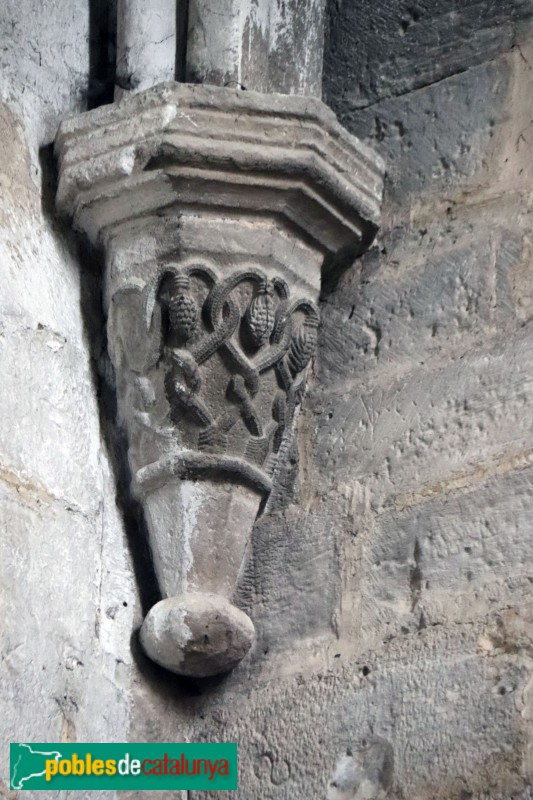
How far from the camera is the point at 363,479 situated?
2.35 m

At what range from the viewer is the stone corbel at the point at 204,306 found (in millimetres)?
2262

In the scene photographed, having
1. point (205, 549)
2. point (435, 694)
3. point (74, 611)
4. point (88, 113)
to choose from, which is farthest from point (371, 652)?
point (88, 113)

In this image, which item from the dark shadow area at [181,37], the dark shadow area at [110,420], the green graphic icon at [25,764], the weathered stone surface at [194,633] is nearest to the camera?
the green graphic icon at [25,764]

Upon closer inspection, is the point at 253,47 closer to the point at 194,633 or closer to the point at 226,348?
the point at 226,348

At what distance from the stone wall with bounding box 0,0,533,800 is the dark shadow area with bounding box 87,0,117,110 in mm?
13

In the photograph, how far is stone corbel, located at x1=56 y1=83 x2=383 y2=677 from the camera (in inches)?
89.0

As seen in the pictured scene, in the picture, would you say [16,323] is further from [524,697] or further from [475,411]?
[524,697]

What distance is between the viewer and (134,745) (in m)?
2.22

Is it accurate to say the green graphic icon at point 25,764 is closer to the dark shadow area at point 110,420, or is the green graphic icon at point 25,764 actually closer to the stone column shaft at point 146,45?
the dark shadow area at point 110,420

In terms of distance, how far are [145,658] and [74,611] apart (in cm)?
15

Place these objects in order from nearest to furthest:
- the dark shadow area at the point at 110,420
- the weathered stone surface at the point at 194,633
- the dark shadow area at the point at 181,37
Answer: the weathered stone surface at the point at 194,633 < the dark shadow area at the point at 110,420 < the dark shadow area at the point at 181,37

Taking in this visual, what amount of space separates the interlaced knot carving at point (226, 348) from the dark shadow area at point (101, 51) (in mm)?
401

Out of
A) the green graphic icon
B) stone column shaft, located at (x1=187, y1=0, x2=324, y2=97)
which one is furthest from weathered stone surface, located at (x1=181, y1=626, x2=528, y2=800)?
stone column shaft, located at (x1=187, y1=0, x2=324, y2=97)

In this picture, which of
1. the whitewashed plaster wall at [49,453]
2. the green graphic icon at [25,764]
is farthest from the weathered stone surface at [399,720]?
the green graphic icon at [25,764]
